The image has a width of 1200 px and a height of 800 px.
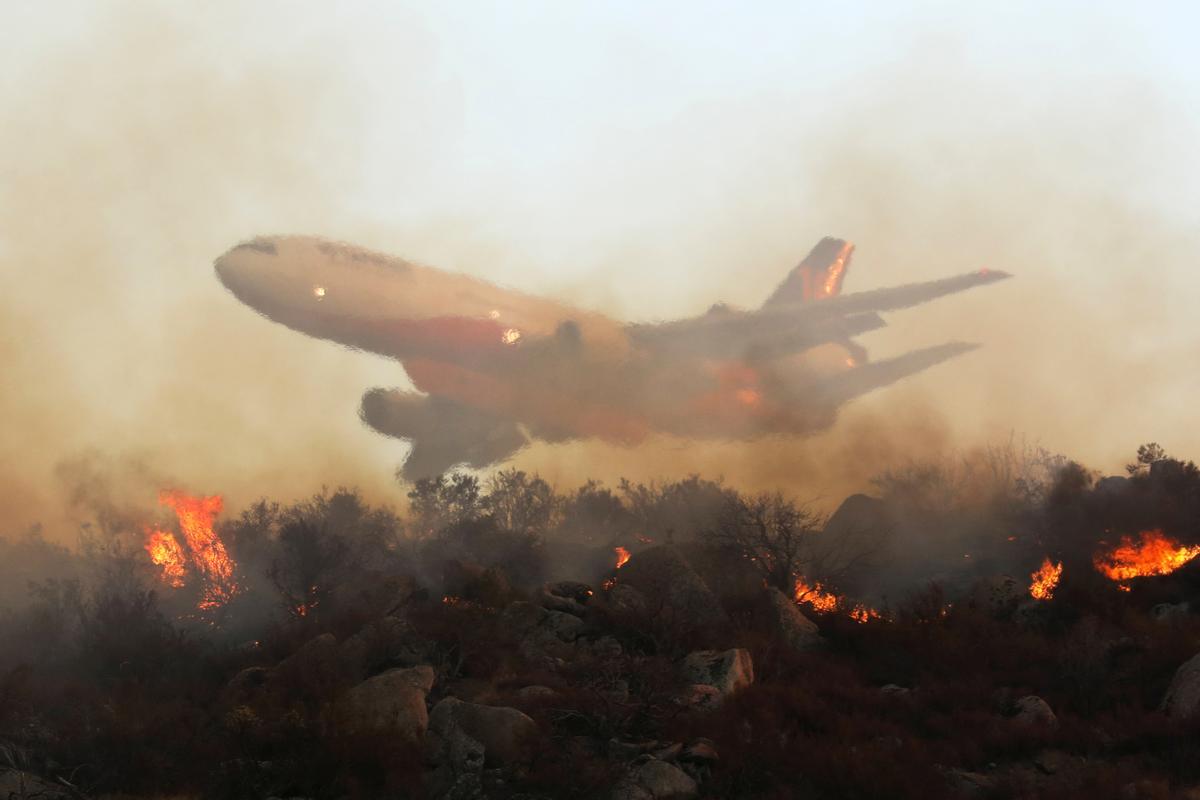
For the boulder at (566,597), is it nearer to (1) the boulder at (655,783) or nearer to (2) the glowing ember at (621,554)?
(1) the boulder at (655,783)

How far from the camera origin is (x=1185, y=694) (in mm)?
23094

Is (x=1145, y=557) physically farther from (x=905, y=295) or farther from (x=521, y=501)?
(x=521, y=501)

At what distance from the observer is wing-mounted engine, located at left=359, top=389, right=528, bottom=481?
172 feet

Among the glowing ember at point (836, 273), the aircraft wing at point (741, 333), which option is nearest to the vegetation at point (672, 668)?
the aircraft wing at point (741, 333)

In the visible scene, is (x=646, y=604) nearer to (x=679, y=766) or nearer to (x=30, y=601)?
(x=679, y=766)

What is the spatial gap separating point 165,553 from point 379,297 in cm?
2770

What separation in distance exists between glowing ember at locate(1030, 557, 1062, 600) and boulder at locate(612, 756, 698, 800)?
2182cm

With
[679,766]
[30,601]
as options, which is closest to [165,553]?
[30,601]

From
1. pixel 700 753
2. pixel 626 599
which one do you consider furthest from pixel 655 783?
pixel 626 599

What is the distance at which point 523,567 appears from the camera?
49781mm

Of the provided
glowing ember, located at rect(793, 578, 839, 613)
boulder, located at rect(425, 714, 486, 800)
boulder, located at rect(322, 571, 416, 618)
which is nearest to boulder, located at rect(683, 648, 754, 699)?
boulder, located at rect(425, 714, 486, 800)

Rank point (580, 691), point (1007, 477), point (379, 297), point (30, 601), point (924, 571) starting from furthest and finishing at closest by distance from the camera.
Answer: point (1007, 477) → point (30, 601) → point (924, 571) → point (379, 297) → point (580, 691)

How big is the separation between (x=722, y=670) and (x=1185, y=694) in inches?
443

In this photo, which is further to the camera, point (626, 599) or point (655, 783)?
point (626, 599)
